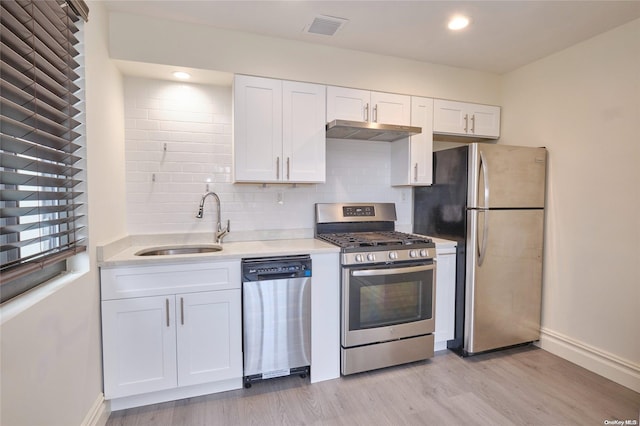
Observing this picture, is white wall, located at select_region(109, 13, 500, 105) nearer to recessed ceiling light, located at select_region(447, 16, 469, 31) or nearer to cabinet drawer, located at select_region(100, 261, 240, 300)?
recessed ceiling light, located at select_region(447, 16, 469, 31)

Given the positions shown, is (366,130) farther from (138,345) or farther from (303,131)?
(138,345)

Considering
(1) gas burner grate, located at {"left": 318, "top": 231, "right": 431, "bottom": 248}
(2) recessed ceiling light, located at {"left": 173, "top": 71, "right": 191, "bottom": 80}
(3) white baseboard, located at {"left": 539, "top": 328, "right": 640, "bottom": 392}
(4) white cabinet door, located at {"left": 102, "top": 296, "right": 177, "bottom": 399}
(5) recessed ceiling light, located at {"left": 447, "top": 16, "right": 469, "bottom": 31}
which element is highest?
(5) recessed ceiling light, located at {"left": 447, "top": 16, "right": 469, "bottom": 31}

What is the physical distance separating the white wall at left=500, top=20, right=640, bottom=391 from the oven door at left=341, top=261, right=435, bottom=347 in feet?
3.80

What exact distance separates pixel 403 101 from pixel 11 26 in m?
2.55

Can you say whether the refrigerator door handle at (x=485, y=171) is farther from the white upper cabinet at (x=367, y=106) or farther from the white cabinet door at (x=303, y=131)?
the white cabinet door at (x=303, y=131)

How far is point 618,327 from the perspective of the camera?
2.33m

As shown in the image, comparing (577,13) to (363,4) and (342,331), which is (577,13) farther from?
(342,331)

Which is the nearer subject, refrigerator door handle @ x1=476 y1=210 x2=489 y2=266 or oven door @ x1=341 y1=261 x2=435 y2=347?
oven door @ x1=341 y1=261 x2=435 y2=347

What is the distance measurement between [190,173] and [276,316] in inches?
53.2

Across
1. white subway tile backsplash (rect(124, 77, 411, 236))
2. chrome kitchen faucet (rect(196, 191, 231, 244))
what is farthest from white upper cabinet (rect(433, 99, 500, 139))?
chrome kitchen faucet (rect(196, 191, 231, 244))

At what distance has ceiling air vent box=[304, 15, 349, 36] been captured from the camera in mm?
2225

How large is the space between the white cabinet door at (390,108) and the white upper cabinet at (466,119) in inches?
12.3

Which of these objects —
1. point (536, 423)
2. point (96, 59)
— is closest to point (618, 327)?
point (536, 423)

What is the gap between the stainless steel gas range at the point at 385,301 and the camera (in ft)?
7.67
